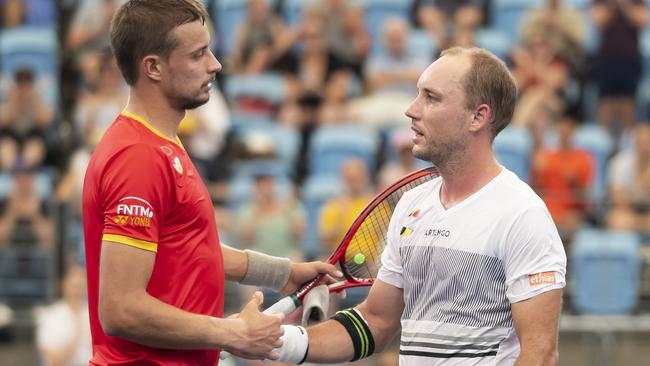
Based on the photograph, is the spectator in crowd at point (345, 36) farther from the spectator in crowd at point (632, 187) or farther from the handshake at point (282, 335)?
the handshake at point (282, 335)

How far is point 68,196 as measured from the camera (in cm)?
1054

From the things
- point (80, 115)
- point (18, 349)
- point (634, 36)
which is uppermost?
Answer: point (634, 36)

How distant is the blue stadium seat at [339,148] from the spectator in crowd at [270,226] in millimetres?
1254

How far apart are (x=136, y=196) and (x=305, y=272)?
1.17 m

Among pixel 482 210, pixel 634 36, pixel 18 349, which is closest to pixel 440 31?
pixel 634 36

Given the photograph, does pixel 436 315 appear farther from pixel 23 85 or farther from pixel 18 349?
pixel 23 85

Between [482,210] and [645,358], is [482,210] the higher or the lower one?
the higher one

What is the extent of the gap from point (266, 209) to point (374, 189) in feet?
3.06

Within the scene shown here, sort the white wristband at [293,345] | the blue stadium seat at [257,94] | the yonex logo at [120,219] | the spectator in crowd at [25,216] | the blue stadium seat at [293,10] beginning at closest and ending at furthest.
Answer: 1. the yonex logo at [120,219]
2. the white wristband at [293,345]
3. the spectator in crowd at [25,216]
4. the blue stadium seat at [257,94]
5. the blue stadium seat at [293,10]

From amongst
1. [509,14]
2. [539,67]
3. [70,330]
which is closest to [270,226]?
[70,330]

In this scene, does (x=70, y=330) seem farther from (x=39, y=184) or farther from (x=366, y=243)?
(x=366, y=243)

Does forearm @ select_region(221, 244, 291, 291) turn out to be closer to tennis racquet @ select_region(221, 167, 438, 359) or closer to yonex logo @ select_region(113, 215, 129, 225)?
tennis racquet @ select_region(221, 167, 438, 359)

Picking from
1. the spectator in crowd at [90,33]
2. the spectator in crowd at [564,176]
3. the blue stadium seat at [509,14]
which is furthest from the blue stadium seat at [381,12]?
the spectator in crowd at [564,176]

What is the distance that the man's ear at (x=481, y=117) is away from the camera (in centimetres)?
459
